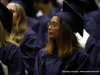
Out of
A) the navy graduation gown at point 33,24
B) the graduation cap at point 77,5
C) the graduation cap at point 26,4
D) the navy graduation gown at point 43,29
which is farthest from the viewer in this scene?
the navy graduation gown at point 43,29

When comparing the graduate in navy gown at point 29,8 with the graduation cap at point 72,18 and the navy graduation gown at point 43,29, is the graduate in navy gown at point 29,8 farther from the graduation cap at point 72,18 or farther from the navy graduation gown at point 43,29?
the graduation cap at point 72,18

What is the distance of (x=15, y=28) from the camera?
13.9ft

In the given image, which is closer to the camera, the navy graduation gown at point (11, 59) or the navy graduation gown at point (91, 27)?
the navy graduation gown at point (11, 59)

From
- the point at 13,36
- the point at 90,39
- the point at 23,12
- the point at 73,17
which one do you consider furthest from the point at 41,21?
the point at 73,17

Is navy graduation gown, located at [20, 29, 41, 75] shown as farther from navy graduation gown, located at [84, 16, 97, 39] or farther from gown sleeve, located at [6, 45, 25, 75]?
navy graduation gown, located at [84, 16, 97, 39]

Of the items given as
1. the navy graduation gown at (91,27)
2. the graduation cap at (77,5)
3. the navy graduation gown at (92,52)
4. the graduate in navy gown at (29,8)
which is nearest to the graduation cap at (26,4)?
the graduate in navy gown at (29,8)

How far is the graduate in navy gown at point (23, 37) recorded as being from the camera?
13.5ft

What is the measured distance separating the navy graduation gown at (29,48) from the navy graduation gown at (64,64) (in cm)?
87

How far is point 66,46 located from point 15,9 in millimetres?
1610

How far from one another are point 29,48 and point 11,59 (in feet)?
3.12

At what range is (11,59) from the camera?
3.26 m

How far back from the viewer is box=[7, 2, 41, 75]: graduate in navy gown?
412cm

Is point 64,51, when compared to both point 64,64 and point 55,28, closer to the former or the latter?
point 64,64

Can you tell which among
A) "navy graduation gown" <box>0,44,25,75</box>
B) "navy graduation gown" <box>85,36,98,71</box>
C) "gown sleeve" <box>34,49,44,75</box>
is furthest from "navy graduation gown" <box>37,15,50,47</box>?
"navy graduation gown" <box>0,44,25,75</box>
